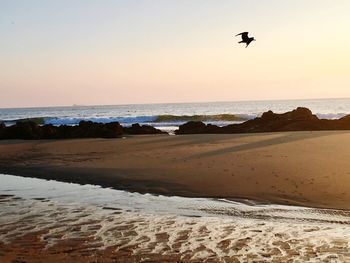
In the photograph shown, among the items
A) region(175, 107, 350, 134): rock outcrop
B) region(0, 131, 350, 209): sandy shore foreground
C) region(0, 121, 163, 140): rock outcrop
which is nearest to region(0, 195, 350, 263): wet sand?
region(0, 131, 350, 209): sandy shore foreground

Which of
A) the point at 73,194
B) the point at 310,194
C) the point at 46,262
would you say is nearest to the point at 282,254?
the point at 46,262

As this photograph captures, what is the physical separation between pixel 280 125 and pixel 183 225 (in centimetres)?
1983

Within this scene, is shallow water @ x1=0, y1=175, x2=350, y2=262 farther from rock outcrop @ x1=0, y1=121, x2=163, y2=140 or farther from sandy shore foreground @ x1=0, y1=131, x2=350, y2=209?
rock outcrop @ x1=0, y1=121, x2=163, y2=140

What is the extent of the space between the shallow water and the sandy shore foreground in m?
0.83

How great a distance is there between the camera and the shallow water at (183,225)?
18.0ft

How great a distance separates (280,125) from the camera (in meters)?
25.6

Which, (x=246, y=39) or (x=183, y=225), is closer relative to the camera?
(x=183, y=225)

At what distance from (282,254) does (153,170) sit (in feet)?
21.8

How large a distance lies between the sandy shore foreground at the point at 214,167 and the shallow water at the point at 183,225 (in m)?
0.83

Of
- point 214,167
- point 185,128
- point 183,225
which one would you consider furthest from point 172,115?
point 183,225

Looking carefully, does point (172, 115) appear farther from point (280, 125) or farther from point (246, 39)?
point (246, 39)

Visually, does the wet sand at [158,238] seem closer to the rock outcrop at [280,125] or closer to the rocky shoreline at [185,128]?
the rocky shoreline at [185,128]

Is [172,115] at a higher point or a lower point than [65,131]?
lower

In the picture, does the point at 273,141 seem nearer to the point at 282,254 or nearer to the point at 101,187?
the point at 101,187
